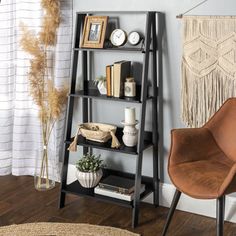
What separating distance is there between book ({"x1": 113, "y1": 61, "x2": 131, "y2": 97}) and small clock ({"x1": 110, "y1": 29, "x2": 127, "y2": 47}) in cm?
13

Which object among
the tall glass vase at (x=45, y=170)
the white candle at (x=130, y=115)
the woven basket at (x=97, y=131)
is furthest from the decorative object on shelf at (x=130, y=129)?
the tall glass vase at (x=45, y=170)

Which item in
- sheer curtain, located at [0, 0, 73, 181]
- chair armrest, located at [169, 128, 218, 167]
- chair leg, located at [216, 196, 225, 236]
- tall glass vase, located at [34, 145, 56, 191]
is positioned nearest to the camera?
chair leg, located at [216, 196, 225, 236]

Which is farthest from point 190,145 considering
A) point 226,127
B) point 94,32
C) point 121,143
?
point 94,32

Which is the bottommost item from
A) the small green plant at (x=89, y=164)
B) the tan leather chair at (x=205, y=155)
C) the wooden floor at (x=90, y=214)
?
the wooden floor at (x=90, y=214)

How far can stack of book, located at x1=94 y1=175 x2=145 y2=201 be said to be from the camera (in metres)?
2.89

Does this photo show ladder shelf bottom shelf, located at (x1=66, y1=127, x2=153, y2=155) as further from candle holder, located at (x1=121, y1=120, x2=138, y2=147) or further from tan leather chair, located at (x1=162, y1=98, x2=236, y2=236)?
tan leather chair, located at (x1=162, y1=98, x2=236, y2=236)

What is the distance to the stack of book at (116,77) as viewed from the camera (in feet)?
9.31

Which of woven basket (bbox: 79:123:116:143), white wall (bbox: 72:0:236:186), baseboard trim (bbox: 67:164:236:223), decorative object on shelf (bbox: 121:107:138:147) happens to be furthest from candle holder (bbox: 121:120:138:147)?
baseboard trim (bbox: 67:164:236:223)

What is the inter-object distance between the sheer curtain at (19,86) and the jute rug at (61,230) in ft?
2.39

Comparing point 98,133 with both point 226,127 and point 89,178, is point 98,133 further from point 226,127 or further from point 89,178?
point 226,127

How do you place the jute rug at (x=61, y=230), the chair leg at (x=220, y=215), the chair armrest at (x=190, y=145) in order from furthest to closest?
the jute rug at (x=61, y=230)
the chair armrest at (x=190, y=145)
the chair leg at (x=220, y=215)

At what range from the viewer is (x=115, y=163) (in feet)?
10.6

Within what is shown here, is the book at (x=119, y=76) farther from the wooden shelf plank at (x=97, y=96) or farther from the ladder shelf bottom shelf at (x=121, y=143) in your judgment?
the ladder shelf bottom shelf at (x=121, y=143)

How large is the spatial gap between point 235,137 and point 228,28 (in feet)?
2.18
